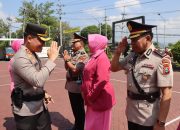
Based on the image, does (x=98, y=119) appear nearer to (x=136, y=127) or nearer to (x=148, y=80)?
(x=136, y=127)

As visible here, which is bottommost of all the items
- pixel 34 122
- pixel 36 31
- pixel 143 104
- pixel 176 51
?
pixel 34 122

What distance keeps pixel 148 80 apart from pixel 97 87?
85cm

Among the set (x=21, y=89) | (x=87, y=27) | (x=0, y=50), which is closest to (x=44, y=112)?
(x=21, y=89)

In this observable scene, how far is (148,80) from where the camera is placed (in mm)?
3018

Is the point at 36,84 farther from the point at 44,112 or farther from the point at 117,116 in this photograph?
the point at 117,116

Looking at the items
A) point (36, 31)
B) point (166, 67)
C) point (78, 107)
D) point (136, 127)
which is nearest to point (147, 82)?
point (166, 67)

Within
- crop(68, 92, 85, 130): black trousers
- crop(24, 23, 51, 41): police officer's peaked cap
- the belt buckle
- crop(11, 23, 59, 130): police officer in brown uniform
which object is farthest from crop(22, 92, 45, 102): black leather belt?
crop(68, 92, 85, 130): black trousers

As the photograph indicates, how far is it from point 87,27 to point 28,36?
273ft

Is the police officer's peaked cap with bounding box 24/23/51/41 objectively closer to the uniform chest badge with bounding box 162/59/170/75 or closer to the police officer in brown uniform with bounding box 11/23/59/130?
the police officer in brown uniform with bounding box 11/23/59/130

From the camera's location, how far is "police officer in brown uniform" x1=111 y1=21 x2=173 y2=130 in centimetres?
289

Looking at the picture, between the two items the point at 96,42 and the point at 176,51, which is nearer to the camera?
the point at 96,42

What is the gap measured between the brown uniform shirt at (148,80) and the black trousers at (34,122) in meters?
1.10

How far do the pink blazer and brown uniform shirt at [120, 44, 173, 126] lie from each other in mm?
562

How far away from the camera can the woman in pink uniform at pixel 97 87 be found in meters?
3.71
